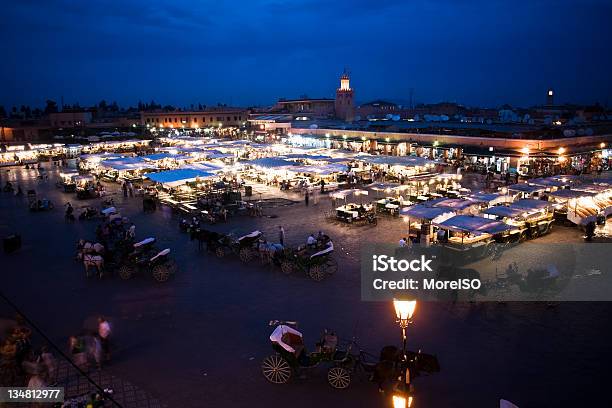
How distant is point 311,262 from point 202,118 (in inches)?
2527

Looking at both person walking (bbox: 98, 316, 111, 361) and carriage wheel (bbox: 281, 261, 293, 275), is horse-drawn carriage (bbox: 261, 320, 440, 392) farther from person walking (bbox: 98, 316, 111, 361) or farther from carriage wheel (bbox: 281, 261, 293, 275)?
carriage wheel (bbox: 281, 261, 293, 275)

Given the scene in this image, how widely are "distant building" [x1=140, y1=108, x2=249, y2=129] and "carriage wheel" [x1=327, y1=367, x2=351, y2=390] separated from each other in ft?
215

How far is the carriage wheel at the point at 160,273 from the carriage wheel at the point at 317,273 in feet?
10.8

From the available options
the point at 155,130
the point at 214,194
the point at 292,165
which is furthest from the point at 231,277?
the point at 155,130

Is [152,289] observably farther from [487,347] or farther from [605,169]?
[605,169]

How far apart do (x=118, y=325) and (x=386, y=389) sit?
16.2ft

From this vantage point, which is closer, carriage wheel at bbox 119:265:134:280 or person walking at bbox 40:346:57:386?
person walking at bbox 40:346:57:386

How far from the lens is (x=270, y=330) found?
7.83 m

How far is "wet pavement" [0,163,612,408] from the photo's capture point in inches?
241

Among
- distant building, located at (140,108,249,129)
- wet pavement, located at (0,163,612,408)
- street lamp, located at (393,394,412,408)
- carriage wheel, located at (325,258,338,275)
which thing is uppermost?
distant building, located at (140,108,249,129)

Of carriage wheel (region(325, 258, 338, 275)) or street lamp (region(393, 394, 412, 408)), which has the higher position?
street lamp (region(393, 394, 412, 408))

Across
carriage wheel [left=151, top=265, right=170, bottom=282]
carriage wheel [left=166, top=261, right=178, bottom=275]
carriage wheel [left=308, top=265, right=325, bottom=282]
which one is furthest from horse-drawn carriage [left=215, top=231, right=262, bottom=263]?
carriage wheel [left=308, top=265, right=325, bottom=282]

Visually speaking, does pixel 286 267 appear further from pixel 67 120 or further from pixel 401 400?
pixel 67 120

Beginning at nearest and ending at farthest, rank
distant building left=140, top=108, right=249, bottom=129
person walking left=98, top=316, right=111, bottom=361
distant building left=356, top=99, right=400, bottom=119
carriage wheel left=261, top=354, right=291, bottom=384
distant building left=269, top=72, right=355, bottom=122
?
carriage wheel left=261, top=354, right=291, bottom=384 < person walking left=98, top=316, right=111, bottom=361 < distant building left=269, top=72, right=355, bottom=122 < distant building left=140, top=108, right=249, bottom=129 < distant building left=356, top=99, right=400, bottom=119
